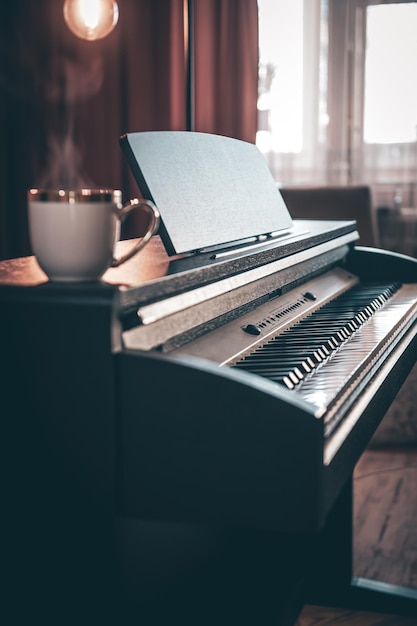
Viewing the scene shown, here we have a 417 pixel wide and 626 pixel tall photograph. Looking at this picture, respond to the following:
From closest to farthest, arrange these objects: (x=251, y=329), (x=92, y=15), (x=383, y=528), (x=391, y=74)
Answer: (x=251, y=329) < (x=383, y=528) < (x=92, y=15) < (x=391, y=74)

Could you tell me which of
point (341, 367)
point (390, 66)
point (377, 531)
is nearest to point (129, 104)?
point (390, 66)

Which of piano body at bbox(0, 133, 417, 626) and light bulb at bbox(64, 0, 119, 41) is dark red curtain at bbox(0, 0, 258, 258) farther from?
piano body at bbox(0, 133, 417, 626)

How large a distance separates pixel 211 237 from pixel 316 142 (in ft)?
10.5

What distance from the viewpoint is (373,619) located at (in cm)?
209

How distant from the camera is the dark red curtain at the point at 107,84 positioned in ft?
14.1

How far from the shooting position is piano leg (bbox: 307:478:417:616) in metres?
2.10

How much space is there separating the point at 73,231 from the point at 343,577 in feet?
4.85

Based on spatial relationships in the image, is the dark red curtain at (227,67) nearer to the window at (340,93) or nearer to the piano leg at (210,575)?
the window at (340,93)

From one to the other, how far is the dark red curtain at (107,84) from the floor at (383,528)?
189 centimetres

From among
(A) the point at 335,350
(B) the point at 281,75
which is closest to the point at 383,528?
(A) the point at 335,350

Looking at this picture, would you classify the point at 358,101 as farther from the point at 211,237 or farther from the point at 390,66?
the point at 211,237

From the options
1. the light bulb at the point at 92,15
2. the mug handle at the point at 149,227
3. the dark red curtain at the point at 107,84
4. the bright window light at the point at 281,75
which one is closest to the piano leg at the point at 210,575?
the mug handle at the point at 149,227

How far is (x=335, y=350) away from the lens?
141 cm

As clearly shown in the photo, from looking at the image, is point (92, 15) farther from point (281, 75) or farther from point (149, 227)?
point (149, 227)
